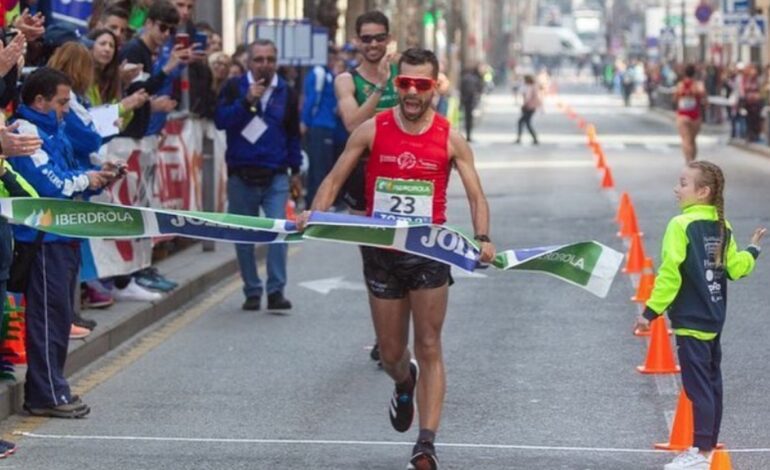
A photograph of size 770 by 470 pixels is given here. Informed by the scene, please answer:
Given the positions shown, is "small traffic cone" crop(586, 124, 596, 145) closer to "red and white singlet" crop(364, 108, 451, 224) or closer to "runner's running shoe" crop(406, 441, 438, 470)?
"red and white singlet" crop(364, 108, 451, 224)

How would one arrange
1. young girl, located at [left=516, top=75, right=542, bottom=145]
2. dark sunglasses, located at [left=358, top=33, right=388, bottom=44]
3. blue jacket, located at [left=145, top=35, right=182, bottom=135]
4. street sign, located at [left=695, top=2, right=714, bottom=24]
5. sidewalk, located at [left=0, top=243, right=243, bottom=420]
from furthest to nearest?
street sign, located at [left=695, top=2, right=714, bottom=24] → young girl, located at [left=516, top=75, right=542, bottom=145] → blue jacket, located at [left=145, top=35, right=182, bottom=135] → dark sunglasses, located at [left=358, top=33, right=388, bottom=44] → sidewalk, located at [left=0, top=243, right=243, bottom=420]

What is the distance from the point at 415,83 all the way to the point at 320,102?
13478 millimetres

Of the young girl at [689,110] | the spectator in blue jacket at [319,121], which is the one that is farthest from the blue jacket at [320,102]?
the young girl at [689,110]

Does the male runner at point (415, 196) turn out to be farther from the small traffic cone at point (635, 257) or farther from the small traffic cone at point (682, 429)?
the small traffic cone at point (635, 257)

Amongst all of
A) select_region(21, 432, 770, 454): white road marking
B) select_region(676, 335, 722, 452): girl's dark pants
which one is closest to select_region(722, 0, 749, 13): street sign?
select_region(21, 432, 770, 454): white road marking

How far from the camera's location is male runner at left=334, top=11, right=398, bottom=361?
10914 millimetres

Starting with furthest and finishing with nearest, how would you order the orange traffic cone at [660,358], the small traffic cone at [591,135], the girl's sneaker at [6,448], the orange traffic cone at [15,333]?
1. the small traffic cone at [591,135]
2. the orange traffic cone at [660,358]
3. the orange traffic cone at [15,333]
4. the girl's sneaker at [6,448]

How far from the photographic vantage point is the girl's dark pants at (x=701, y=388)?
852 centimetres

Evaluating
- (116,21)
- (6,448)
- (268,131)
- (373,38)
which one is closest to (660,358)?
(373,38)

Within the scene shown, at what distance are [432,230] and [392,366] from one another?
739 mm

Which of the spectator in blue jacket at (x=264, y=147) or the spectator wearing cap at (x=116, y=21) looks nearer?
the spectator wearing cap at (x=116, y=21)

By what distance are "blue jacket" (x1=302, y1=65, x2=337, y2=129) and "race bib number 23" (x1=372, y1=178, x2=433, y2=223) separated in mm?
13174

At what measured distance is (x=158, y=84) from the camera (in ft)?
47.3

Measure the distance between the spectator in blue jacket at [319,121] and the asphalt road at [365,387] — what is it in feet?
10.7
